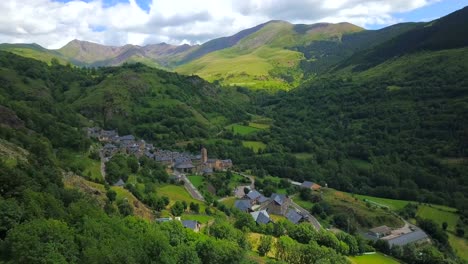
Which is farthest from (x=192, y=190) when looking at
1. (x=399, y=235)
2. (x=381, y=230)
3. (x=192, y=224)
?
(x=399, y=235)

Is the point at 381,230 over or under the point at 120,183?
under

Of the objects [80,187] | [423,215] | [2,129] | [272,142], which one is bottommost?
[423,215]

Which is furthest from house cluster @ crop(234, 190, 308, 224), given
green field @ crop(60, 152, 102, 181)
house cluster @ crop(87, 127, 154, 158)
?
house cluster @ crop(87, 127, 154, 158)

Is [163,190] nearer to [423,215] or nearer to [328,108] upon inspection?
[423,215]

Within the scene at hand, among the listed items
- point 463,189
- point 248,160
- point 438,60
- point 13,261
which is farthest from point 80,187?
point 438,60

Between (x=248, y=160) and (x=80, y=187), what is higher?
(x=80, y=187)

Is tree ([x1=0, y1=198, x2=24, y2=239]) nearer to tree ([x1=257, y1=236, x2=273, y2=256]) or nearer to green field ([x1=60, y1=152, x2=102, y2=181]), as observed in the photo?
green field ([x1=60, y1=152, x2=102, y2=181])

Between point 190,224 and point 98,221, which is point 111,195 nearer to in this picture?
point 190,224
